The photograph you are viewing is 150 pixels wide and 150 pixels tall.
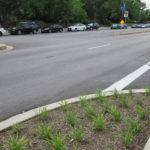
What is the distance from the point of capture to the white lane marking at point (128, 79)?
7068 mm

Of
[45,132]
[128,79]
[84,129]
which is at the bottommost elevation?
[128,79]

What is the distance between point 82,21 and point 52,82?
63763 millimetres

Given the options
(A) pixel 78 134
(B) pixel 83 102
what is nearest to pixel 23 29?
(B) pixel 83 102

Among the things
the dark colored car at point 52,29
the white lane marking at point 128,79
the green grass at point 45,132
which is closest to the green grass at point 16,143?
the green grass at point 45,132

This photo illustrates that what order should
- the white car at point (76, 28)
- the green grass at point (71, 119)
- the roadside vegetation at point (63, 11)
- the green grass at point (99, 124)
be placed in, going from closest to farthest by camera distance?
the green grass at point (99, 124) < the green grass at point (71, 119) < the roadside vegetation at point (63, 11) < the white car at point (76, 28)

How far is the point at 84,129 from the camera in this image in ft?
13.9

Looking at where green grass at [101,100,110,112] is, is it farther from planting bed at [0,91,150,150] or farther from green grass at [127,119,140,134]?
green grass at [127,119,140,134]

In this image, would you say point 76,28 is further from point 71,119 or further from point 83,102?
point 71,119

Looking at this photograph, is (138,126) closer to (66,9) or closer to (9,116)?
(9,116)

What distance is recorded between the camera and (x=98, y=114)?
475cm

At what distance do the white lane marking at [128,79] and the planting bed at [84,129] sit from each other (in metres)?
1.74

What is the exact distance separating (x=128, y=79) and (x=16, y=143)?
5034 mm

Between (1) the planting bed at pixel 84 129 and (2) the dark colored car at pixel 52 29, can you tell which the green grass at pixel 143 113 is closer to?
(1) the planting bed at pixel 84 129

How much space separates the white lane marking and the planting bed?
1742 mm
